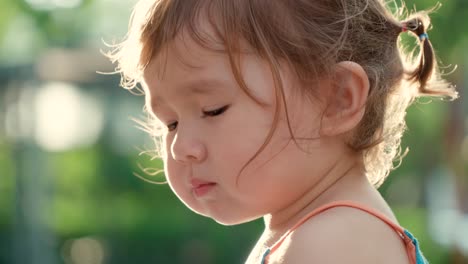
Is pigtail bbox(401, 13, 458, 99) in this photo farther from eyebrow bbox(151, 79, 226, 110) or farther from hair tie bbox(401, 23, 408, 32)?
eyebrow bbox(151, 79, 226, 110)

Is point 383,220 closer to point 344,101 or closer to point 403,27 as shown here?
point 344,101

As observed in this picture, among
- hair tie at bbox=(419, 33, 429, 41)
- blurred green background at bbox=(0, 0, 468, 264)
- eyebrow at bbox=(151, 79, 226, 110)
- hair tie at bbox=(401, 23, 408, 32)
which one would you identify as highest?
hair tie at bbox=(401, 23, 408, 32)

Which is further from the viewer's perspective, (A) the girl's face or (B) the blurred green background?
(B) the blurred green background

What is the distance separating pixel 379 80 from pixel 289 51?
0.64 ft

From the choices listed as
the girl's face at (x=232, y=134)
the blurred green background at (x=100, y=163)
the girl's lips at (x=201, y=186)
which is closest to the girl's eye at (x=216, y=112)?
the girl's face at (x=232, y=134)

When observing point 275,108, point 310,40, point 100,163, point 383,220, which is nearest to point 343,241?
point 383,220

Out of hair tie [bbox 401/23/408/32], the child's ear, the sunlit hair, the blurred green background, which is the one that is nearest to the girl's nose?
the sunlit hair

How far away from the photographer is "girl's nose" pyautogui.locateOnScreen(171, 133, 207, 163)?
5.13ft

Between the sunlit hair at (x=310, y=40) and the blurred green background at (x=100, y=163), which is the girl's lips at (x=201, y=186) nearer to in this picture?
the sunlit hair at (x=310, y=40)

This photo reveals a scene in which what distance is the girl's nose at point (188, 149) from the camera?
61.6 inches

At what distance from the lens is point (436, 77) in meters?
1.93

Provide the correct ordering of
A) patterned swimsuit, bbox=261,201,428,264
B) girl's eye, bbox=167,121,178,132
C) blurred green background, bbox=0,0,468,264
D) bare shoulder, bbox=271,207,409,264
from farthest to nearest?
blurred green background, bbox=0,0,468,264, girl's eye, bbox=167,121,178,132, patterned swimsuit, bbox=261,201,428,264, bare shoulder, bbox=271,207,409,264

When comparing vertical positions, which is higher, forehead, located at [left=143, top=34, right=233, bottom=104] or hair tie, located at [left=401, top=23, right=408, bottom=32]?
hair tie, located at [left=401, top=23, right=408, bottom=32]

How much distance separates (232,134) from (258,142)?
47mm
